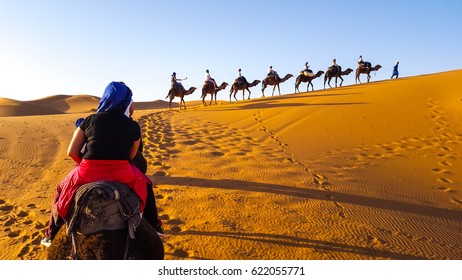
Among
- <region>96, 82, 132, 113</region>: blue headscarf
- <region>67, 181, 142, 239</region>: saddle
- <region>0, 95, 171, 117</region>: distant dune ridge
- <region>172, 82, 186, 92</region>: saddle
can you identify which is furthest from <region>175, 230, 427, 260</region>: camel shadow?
<region>0, 95, 171, 117</region>: distant dune ridge

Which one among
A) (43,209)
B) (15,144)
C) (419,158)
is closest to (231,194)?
(43,209)

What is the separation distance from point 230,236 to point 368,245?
6.03ft

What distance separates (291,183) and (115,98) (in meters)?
5.09

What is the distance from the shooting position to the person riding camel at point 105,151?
2949 mm

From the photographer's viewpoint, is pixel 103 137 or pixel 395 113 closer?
pixel 103 137

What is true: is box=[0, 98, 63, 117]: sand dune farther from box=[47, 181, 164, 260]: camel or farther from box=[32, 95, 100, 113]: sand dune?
box=[47, 181, 164, 260]: camel

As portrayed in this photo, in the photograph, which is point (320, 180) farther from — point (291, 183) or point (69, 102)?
point (69, 102)

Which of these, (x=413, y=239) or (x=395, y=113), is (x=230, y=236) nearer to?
(x=413, y=239)

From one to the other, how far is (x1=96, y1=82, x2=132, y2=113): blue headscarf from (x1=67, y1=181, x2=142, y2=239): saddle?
634mm

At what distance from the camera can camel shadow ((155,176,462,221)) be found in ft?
20.1

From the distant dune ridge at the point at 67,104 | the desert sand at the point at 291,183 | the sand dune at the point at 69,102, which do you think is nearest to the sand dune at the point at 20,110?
the distant dune ridge at the point at 67,104

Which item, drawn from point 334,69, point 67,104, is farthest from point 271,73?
point 67,104

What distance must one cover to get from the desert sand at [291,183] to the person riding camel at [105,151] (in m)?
2.01

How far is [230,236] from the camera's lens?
5.26m
